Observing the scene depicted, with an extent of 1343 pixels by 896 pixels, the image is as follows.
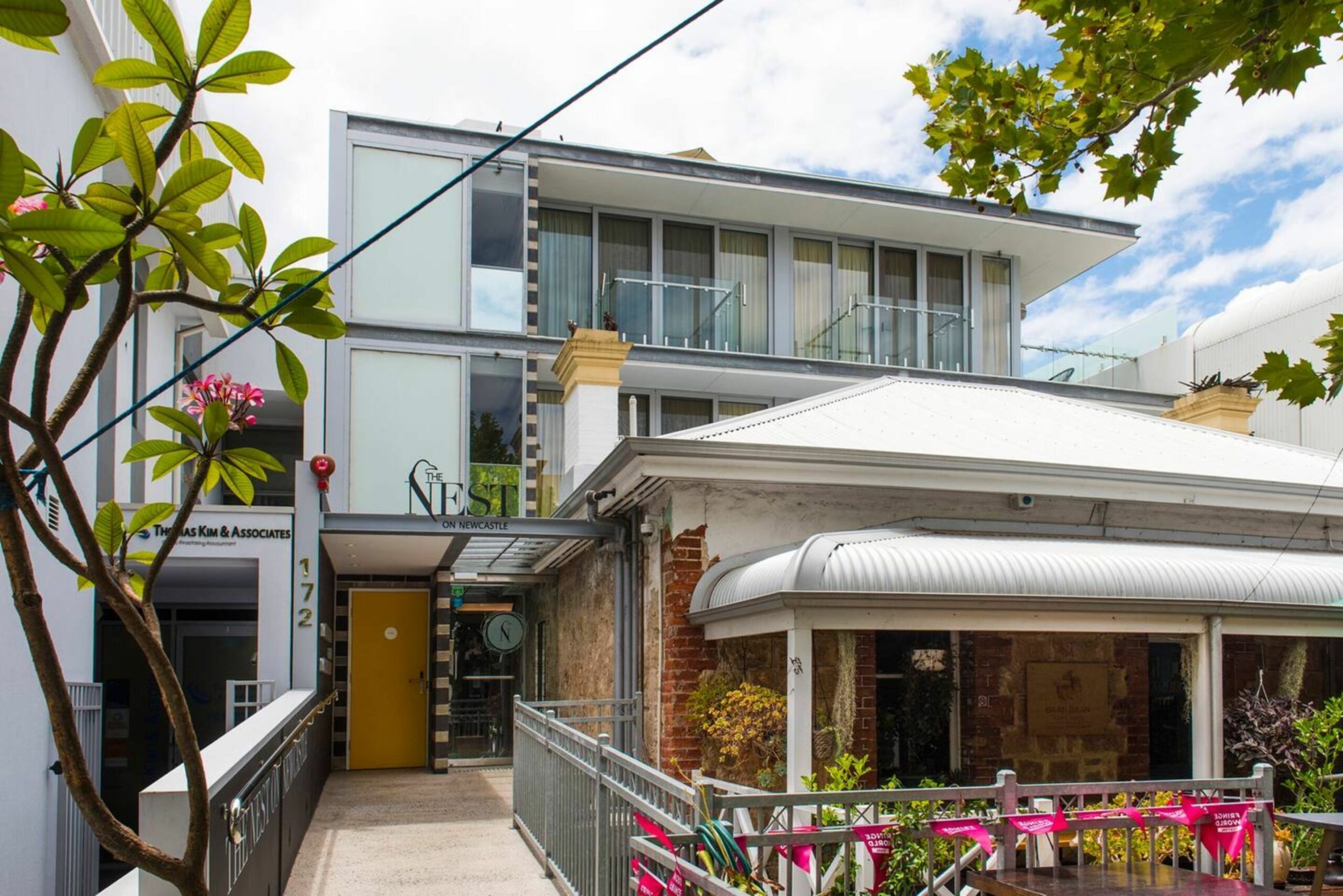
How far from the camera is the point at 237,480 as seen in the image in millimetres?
3586

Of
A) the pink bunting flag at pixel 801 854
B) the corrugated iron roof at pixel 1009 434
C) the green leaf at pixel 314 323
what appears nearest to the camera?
the green leaf at pixel 314 323

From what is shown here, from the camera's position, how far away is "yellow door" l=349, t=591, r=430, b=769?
1622 centimetres

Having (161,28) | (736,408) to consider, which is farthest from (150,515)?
(736,408)

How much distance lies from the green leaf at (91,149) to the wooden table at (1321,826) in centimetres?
629

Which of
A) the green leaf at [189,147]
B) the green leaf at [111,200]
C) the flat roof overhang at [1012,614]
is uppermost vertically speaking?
the green leaf at [189,147]

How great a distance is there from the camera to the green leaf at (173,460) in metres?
3.38

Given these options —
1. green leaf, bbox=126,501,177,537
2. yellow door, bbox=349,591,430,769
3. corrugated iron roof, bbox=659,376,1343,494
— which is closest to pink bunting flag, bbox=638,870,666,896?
green leaf, bbox=126,501,177,537

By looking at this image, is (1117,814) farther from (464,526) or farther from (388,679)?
(388,679)

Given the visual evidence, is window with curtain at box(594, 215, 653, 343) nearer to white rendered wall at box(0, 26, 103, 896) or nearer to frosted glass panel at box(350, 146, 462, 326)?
frosted glass panel at box(350, 146, 462, 326)

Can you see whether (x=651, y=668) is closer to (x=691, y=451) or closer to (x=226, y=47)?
(x=691, y=451)

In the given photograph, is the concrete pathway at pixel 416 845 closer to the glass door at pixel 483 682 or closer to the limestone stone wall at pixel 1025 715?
the glass door at pixel 483 682

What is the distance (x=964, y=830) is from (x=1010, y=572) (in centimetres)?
321

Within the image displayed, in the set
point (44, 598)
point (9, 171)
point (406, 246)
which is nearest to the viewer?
point (9, 171)

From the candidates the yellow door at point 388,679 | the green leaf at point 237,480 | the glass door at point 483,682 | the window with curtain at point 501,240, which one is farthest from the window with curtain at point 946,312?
the green leaf at point 237,480
